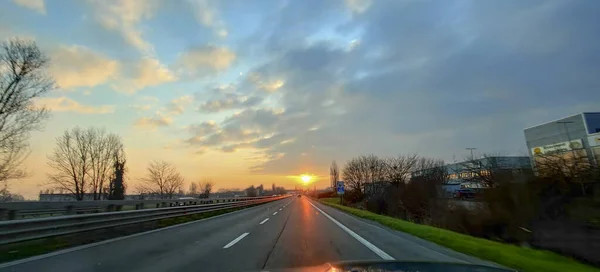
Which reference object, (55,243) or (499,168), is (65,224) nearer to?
(55,243)

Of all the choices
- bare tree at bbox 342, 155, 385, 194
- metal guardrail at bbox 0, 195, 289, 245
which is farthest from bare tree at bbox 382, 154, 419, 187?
metal guardrail at bbox 0, 195, 289, 245

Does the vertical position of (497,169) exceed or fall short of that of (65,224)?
it exceeds it

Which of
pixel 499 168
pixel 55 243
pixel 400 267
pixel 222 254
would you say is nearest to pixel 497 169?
pixel 499 168

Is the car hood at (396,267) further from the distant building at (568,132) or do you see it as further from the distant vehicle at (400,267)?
the distant building at (568,132)

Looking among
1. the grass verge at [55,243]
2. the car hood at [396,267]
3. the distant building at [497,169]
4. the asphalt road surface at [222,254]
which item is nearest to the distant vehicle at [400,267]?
the car hood at [396,267]

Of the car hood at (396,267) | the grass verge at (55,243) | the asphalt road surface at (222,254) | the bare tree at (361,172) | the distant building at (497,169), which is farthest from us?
the bare tree at (361,172)

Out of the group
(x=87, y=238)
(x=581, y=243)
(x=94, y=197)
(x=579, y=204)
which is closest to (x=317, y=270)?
(x=87, y=238)

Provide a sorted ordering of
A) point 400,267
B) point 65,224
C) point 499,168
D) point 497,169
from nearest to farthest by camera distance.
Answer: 1. point 400,267
2. point 65,224
3. point 497,169
4. point 499,168

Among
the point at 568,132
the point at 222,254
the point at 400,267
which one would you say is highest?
the point at 568,132

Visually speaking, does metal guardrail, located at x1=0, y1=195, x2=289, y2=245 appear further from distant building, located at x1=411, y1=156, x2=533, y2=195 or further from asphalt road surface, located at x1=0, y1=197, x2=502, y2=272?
distant building, located at x1=411, y1=156, x2=533, y2=195

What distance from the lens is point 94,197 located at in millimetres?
53000

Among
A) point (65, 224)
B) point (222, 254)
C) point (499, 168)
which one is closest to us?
point (222, 254)

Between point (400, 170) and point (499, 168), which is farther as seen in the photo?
point (400, 170)

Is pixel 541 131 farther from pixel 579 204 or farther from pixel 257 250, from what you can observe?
pixel 257 250
